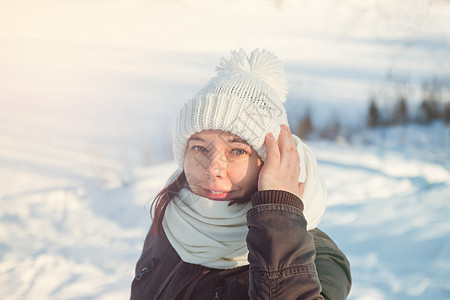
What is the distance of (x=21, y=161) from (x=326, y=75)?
5825mm

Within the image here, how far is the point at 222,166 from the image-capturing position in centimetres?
133

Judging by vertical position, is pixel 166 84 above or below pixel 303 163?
above

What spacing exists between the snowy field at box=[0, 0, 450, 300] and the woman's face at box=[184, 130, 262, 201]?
1.04 metres

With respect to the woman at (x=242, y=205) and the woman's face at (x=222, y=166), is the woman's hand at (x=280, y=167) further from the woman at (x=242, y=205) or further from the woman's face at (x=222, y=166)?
the woman's face at (x=222, y=166)

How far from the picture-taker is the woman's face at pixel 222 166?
4.36 feet

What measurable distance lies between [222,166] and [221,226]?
0.23 metres

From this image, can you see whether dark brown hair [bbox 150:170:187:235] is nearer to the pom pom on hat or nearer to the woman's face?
the woman's face

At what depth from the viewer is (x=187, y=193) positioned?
1.55 m

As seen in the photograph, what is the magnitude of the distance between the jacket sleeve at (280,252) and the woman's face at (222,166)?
0.18m

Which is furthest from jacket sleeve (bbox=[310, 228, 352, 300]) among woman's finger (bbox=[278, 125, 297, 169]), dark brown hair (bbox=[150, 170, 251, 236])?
dark brown hair (bbox=[150, 170, 251, 236])

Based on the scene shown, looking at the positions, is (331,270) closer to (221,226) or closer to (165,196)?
(221,226)

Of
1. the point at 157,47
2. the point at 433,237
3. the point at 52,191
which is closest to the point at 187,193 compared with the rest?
the point at 433,237

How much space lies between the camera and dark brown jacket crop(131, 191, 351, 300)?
3.59ft

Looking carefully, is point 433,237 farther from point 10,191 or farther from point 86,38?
point 86,38
